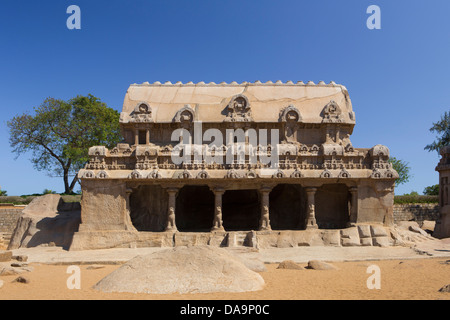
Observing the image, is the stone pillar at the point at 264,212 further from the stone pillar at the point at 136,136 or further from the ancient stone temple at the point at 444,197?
the ancient stone temple at the point at 444,197

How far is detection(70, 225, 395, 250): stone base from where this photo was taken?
14039 mm

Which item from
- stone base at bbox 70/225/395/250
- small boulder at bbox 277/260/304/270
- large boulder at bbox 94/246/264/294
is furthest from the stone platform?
large boulder at bbox 94/246/264/294

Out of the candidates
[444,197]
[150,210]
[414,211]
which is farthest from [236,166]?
[414,211]

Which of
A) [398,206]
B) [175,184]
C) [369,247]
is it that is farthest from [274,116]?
[398,206]

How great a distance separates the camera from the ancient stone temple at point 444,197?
18438 mm

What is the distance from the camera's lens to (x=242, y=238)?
14.3 metres

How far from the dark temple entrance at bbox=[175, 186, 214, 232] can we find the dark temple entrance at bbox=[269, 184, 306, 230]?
11.6ft

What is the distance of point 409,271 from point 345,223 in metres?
6.31

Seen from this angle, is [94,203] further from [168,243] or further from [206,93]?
[206,93]

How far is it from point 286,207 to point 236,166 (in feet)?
16.1

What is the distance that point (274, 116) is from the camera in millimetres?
16297

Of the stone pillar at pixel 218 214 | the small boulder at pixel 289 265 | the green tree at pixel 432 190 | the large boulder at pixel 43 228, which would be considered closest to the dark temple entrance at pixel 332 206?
the stone pillar at pixel 218 214

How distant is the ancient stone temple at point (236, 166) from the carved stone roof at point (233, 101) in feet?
0.16

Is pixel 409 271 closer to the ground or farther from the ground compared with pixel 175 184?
closer to the ground
